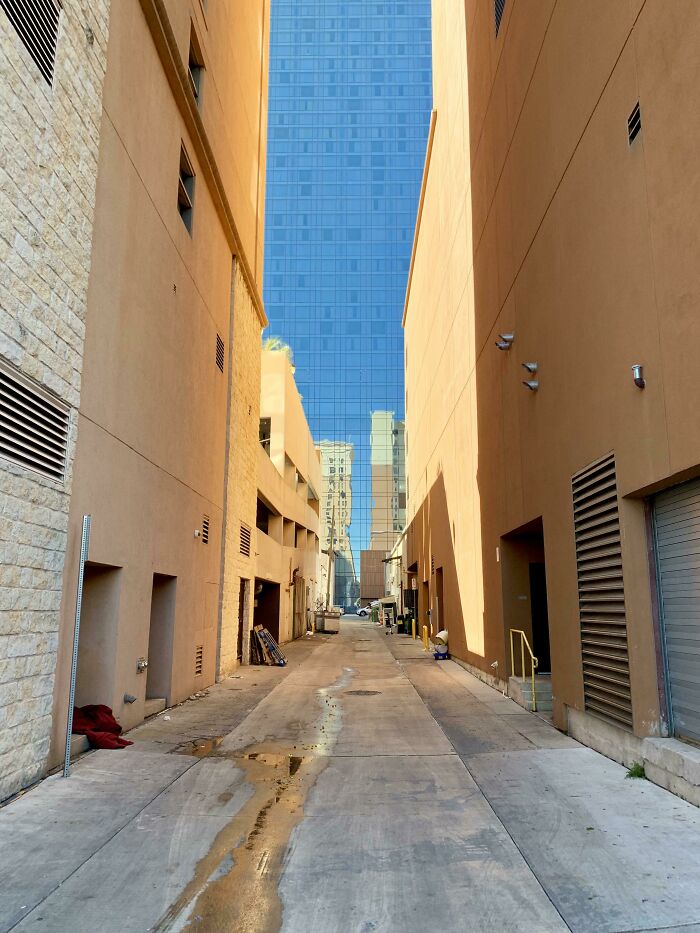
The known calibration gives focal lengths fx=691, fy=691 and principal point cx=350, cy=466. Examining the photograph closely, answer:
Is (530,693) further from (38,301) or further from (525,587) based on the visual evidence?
(38,301)

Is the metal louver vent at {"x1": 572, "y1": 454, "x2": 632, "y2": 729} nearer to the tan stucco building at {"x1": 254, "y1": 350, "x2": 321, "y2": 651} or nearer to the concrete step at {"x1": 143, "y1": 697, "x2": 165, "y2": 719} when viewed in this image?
the concrete step at {"x1": 143, "y1": 697, "x2": 165, "y2": 719}

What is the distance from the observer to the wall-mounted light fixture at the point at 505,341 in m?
11.8

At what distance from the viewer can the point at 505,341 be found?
39.3 feet

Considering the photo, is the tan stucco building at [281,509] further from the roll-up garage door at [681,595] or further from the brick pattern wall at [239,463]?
the roll-up garage door at [681,595]

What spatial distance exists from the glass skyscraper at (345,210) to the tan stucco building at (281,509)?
124 ft

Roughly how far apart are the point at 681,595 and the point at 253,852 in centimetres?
422

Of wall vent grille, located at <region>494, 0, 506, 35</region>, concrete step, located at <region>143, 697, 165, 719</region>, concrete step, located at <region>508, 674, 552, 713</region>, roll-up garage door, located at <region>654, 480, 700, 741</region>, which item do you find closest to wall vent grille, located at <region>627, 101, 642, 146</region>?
roll-up garage door, located at <region>654, 480, 700, 741</region>

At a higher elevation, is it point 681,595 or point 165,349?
point 165,349

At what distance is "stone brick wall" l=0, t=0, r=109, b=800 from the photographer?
226 inches

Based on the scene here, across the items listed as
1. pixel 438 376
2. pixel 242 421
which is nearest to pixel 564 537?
pixel 242 421

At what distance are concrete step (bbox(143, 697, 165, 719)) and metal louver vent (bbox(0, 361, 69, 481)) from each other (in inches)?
183

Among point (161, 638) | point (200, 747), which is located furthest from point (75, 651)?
point (161, 638)

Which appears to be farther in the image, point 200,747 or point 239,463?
point 239,463

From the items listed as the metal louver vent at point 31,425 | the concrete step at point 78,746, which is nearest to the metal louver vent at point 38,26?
the metal louver vent at point 31,425
